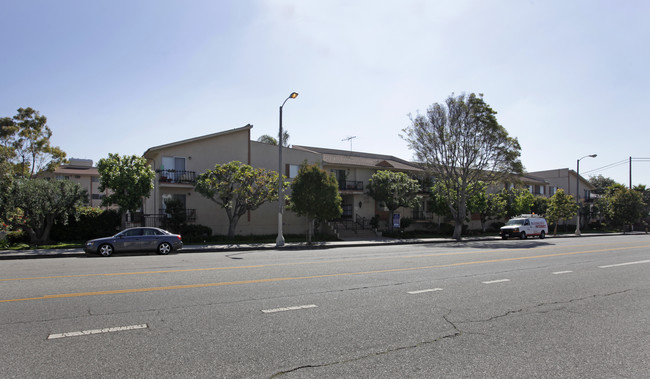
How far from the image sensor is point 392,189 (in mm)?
35469

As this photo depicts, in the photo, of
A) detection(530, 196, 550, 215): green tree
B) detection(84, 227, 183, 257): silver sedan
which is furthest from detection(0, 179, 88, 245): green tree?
detection(530, 196, 550, 215): green tree

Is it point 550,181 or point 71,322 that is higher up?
point 550,181

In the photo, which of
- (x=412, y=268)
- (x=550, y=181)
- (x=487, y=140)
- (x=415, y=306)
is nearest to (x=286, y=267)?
(x=412, y=268)

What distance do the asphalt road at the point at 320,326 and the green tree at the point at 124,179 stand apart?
13232mm

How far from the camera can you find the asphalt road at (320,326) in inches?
167

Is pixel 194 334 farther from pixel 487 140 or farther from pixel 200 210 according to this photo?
pixel 487 140

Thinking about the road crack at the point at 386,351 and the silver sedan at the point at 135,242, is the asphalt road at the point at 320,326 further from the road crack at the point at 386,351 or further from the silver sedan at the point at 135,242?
the silver sedan at the point at 135,242

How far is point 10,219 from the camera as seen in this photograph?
21.1m

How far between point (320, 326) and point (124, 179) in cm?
2042

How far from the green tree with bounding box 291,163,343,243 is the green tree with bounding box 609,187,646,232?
47.3 meters

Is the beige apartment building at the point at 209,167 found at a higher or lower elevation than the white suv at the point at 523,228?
higher

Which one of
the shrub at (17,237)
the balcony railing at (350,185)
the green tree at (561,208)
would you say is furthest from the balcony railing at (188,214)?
the green tree at (561,208)

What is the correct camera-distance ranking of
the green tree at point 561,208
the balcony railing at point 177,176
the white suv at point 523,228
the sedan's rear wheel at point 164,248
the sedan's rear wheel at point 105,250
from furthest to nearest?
1. the green tree at point 561,208
2. the white suv at point 523,228
3. the balcony railing at point 177,176
4. the sedan's rear wheel at point 164,248
5. the sedan's rear wheel at point 105,250

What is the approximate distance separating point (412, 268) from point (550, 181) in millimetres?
64548
